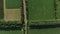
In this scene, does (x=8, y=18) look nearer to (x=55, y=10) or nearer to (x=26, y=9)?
(x=26, y=9)

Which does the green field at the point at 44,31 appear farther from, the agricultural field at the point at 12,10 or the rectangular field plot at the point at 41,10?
the agricultural field at the point at 12,10

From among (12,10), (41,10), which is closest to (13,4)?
(12,10)

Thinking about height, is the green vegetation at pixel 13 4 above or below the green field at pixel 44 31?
above

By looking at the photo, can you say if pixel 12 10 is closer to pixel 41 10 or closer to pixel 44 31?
pixel 41 10

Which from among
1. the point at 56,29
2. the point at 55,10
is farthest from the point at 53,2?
the point at 56,29

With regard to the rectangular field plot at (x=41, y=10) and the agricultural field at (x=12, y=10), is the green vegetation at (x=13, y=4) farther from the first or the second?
the rectangular field plot at (x=41, y=10)

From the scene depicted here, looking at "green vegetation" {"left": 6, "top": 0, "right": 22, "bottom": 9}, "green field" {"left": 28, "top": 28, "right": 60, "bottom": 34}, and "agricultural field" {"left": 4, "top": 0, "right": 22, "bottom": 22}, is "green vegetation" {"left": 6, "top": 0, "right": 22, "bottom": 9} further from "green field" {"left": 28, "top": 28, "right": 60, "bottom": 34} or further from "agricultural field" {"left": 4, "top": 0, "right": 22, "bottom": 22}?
"green field" {"left": 28, "top": 28, "right": 60, "bottom": 34}

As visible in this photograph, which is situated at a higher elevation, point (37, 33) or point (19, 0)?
point (19, 0)

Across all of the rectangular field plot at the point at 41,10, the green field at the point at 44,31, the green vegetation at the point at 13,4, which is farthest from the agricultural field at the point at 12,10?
the green field at the point at 44,31

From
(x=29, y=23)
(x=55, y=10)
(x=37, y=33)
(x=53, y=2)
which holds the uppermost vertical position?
(x=53, y=2)
